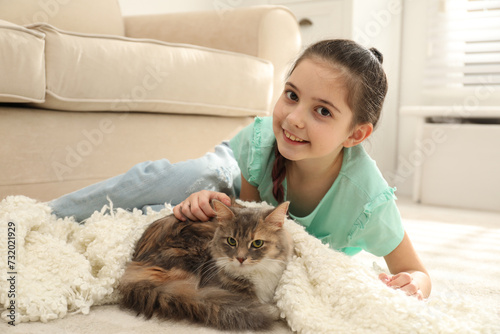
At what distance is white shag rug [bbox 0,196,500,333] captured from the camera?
864 millimetres

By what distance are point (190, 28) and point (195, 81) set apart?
0.72 m

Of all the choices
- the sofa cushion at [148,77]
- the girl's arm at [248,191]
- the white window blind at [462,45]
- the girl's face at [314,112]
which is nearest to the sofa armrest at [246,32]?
the sofa cushion at [148,77]

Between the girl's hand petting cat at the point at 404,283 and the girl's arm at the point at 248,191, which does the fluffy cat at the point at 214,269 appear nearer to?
the girl's hand petting cat at the point at 404,283

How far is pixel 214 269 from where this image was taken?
3.32 feet

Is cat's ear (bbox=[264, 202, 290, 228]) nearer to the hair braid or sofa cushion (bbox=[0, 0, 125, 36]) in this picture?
the hair braid

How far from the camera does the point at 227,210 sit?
3.44ft

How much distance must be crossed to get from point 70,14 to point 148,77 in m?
1.06

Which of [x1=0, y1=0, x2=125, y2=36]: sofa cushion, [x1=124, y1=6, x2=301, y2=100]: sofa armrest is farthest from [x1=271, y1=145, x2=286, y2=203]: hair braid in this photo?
[x1=0, y1=0, x2=125, y2=36]: sofa cushion

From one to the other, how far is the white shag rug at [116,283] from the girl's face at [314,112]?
22 centimetres

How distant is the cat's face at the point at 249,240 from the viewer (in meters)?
1.00

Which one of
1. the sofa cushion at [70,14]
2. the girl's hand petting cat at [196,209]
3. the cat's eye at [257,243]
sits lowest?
the cat's eye at [257,243]

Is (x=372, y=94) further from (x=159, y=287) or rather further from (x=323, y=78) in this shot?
(x=159, y=287)

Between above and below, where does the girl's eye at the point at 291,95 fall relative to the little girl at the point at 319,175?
above

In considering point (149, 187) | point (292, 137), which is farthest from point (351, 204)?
point (149, 187)
